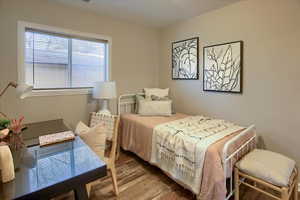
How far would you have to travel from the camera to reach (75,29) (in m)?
2.57

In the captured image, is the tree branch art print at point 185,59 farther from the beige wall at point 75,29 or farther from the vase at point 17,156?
the vase at point 17,156

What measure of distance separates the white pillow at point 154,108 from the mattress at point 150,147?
122mm

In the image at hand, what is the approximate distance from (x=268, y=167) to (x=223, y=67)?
58.8 inches

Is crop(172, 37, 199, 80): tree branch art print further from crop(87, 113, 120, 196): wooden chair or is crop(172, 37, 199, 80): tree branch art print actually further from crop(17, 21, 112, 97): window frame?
crop(87, 113, 120, 196): wooden chair

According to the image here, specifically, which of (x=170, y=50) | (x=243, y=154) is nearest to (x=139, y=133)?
(x=243, y=154)

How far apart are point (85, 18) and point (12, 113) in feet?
5.59

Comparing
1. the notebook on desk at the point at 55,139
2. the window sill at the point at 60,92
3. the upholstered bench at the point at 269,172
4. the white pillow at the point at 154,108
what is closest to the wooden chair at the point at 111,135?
the notebook on desk at the point at 55,139

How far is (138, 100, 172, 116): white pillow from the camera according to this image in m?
2.86

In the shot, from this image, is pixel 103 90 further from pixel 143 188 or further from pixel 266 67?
pixel 266 67

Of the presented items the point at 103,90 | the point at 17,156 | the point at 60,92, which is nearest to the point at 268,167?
the point at 17,156

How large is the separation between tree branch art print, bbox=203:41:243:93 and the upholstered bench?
3.39ft

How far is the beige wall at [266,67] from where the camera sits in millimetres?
1954

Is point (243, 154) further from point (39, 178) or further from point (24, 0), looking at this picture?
point (24, 0)

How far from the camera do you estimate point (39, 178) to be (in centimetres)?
92
